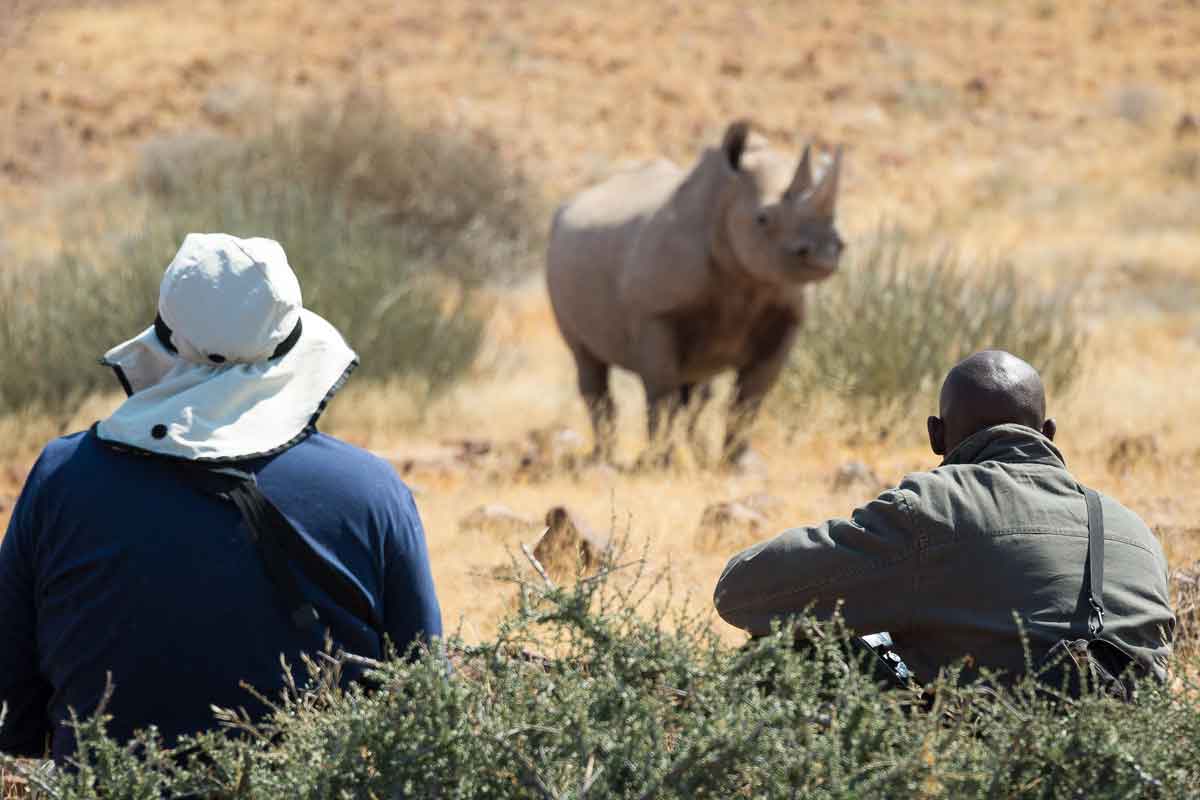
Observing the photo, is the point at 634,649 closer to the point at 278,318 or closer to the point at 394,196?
the point at 278,318

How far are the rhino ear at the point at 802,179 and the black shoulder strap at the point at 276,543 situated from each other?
607 cm

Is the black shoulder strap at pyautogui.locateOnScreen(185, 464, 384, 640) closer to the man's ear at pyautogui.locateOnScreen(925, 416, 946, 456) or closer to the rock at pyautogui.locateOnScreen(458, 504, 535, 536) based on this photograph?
the man's ear at pyautogui.locateOnScreen(925, 416, 946, 456)

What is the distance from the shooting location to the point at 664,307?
9.45 m

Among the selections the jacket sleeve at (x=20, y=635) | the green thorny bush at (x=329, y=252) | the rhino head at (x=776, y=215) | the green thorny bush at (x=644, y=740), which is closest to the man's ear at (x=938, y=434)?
the green thorny bush at (x=644, y=740)

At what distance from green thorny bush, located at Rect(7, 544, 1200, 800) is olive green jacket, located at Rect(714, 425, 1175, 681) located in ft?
1.09

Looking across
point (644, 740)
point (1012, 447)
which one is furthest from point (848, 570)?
point (644, 740)

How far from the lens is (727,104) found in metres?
34.4

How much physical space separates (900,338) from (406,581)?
7.87 meters

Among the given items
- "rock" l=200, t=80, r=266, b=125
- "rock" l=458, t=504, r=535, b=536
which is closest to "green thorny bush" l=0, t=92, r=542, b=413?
"rock" l=458, t=504, r=535, b=536

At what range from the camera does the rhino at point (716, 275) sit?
347 inches

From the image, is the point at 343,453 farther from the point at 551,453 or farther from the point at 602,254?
the point at 602,254

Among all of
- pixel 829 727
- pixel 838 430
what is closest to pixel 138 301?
pixel 838 430

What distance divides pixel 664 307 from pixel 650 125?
24.1 metres

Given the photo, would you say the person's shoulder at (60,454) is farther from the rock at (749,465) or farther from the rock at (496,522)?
the rock at (749,465)
